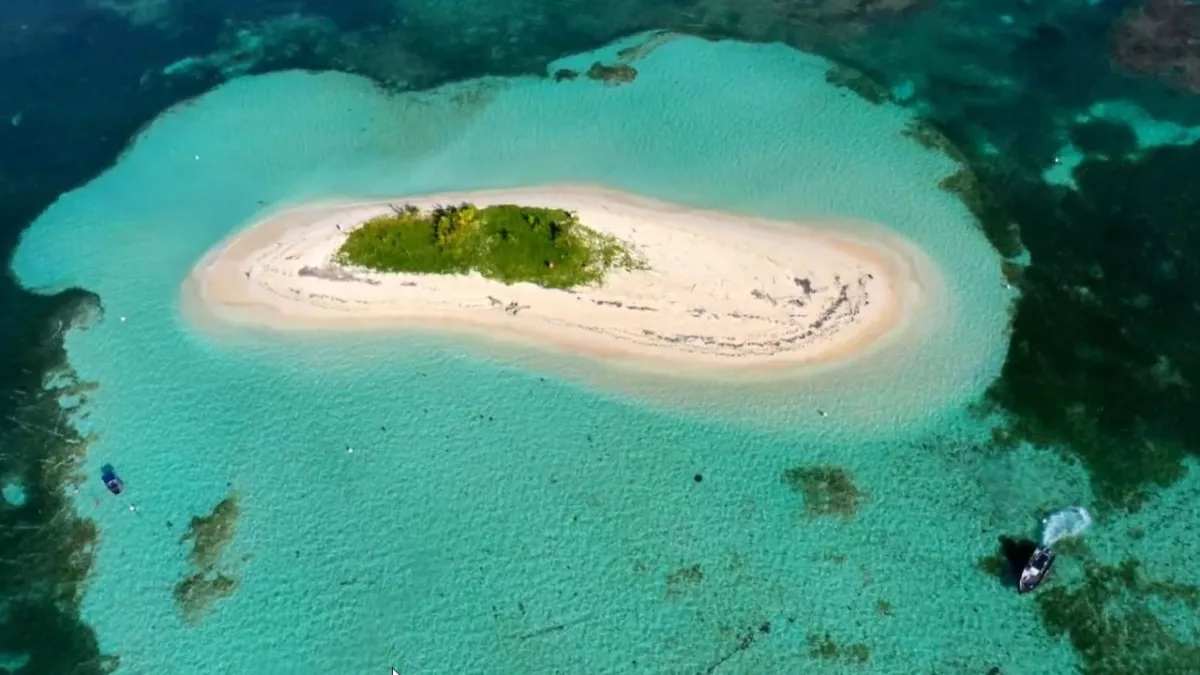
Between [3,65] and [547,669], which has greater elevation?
[3,65]

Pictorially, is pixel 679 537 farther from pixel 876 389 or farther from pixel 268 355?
pixel 268 355

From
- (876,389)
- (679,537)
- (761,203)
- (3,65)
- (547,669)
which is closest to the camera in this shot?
(547,669)

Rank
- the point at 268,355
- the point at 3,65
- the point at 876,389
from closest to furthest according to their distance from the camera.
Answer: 1. the point at 876,389
2. the point at 268,355
3. the point at 3,65

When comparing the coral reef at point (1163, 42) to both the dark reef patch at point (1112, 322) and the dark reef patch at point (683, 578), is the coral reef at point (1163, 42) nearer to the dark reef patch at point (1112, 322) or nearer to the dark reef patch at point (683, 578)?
the dark reef patch at point (1112, 322)

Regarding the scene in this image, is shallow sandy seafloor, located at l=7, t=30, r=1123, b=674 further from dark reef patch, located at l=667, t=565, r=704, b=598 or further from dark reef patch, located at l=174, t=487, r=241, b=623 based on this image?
dark reef patch, located at l=174, t=487, r=241, b=623

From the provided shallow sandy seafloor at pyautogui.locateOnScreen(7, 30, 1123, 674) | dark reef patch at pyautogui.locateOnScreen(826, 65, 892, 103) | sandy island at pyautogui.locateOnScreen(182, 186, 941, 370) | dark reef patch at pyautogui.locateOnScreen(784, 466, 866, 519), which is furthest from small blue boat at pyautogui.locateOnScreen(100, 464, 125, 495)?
dark reef patch at pyautogui.locateOnScreen(826, 65, 892, 103)

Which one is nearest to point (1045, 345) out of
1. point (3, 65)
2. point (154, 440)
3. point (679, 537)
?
point (679, 537)

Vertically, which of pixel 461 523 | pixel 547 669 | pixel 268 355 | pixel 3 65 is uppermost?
pixel 3 65
